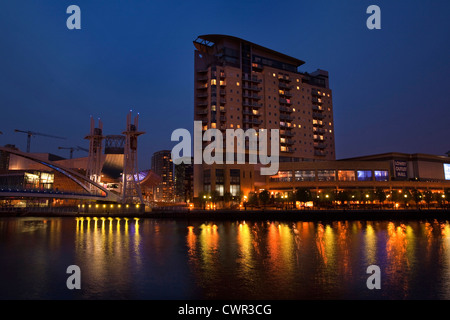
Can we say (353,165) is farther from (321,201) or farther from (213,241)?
(213,241)

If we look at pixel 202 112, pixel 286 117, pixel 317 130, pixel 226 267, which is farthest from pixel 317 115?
pixel 226 267

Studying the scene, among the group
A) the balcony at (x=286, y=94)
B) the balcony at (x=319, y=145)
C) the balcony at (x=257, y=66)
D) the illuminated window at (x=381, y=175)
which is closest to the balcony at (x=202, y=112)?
the balcony at (x=257, y=66)

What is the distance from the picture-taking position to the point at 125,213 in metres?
78.7

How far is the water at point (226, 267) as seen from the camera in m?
19.5

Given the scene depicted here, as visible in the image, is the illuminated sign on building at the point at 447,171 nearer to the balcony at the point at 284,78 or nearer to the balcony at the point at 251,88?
the balcony at the point at 284,78

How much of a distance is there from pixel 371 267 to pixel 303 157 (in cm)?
9352

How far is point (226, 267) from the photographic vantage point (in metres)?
25.6

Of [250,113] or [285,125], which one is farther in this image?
[285,125]

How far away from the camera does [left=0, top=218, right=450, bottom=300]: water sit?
1950 centimetres

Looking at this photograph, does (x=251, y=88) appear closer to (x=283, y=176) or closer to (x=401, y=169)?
(x=283, y=176)

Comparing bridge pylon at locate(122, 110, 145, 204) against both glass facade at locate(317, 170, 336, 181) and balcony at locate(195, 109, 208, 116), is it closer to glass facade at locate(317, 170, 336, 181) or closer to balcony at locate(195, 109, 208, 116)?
balcony at locate(195, 109, 208, 116)

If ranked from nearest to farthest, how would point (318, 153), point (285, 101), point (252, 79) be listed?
point (252, 79) → point (285, 101) → point (318, 153)

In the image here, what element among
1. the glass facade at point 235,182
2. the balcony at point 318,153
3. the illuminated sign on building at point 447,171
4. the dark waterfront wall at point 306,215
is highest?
the balcony at point 318,153

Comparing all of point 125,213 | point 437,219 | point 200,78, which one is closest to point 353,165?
point 437,219
